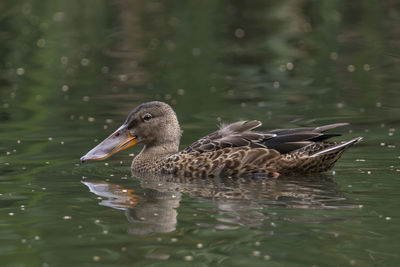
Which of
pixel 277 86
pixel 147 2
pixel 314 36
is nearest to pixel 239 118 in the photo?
pixel 277 86

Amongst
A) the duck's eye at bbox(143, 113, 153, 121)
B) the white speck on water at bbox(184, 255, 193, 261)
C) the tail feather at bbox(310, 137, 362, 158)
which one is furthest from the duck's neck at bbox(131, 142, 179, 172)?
the white speck on water at bbox(184, 255, 193, 261)

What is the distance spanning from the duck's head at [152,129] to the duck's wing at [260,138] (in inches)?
26.4

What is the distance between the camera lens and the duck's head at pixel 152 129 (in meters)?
11.9

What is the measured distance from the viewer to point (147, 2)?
30531mm

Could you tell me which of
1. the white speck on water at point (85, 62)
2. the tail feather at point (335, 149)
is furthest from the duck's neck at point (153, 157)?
the white speck on water at point (85, 62)

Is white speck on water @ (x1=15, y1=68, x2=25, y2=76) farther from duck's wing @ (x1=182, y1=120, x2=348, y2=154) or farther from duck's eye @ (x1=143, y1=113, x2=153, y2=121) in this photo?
duck's wing @ (x1=182, y1=120, x2=348, y2=154)

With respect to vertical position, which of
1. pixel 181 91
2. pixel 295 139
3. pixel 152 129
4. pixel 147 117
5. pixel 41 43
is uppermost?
pixel 41 43

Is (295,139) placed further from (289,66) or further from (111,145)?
(289,66)

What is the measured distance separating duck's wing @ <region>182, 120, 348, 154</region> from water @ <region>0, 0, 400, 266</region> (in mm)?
487

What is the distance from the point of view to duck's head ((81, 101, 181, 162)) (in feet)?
38.9

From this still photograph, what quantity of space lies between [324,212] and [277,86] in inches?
371

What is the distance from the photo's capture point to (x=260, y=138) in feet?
36.1

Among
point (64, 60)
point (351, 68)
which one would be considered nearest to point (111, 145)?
point (351, 68)

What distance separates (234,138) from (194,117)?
13.0 feet
